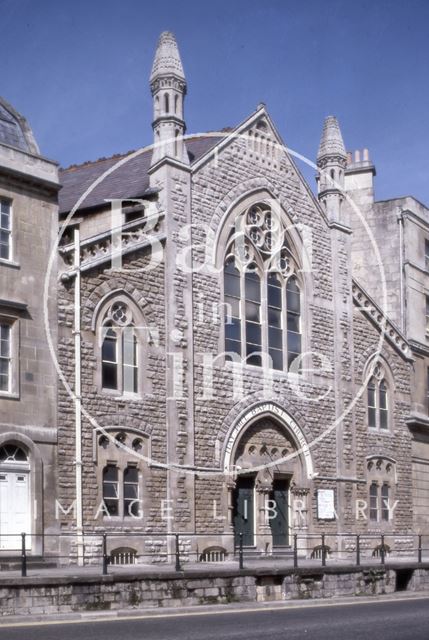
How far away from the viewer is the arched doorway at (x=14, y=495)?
2481cm

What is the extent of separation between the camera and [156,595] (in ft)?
72.1

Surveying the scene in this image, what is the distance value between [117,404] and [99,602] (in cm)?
857

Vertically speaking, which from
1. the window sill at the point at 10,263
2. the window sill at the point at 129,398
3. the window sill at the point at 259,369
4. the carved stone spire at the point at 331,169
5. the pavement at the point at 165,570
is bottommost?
the pavement at the point at 165,570

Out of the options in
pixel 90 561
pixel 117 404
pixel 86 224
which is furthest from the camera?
pixel 86 224

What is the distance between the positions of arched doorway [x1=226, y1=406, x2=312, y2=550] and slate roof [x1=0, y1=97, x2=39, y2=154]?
10.0 m

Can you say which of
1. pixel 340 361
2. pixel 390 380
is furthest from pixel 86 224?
pixel 390 380

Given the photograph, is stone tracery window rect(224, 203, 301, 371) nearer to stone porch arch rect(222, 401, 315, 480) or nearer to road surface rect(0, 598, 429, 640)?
stone porch arch rect(222, 401, 315, 480)

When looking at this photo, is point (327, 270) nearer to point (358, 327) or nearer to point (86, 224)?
point (358, 327)

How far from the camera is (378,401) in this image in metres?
39.3

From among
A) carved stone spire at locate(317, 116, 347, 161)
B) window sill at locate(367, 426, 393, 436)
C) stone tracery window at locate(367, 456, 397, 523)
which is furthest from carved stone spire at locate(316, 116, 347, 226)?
stone tracery window at locate(367, 456, 397, 523)

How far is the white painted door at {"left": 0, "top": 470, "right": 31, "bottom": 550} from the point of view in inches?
975

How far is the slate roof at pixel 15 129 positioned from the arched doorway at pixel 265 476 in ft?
32.9

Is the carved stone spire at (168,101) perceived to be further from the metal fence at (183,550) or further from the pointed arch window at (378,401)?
the pointed arch window at (378,401)

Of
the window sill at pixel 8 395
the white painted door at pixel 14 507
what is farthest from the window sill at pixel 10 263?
the white painted door at pixel 14 507
